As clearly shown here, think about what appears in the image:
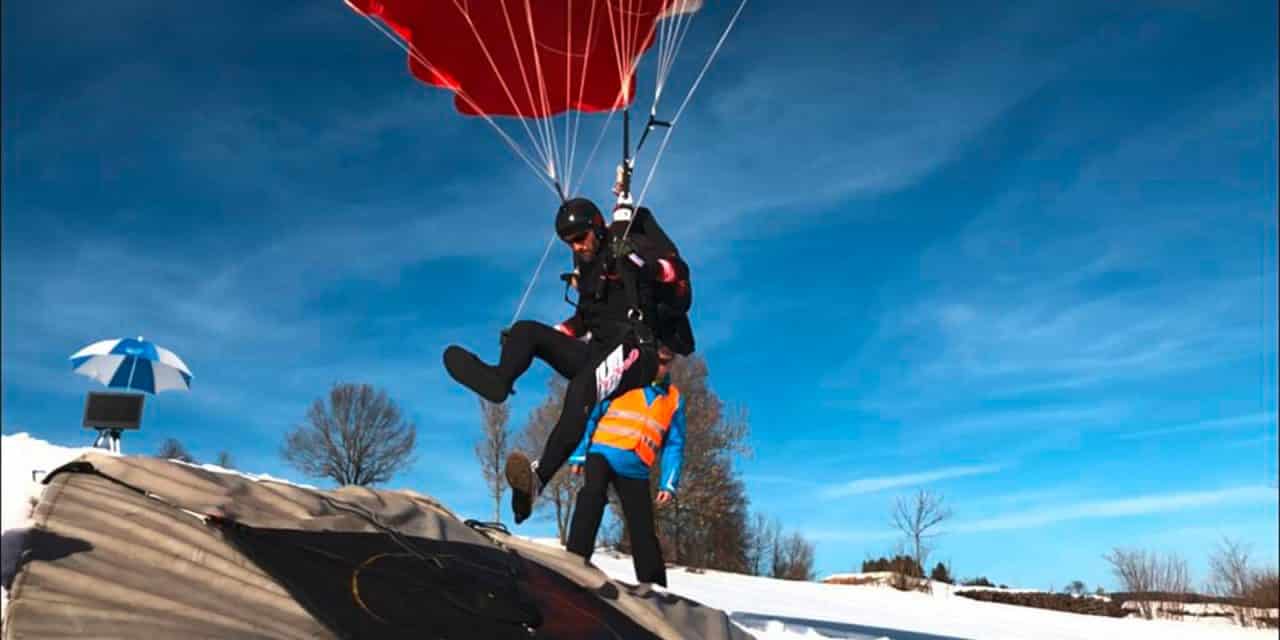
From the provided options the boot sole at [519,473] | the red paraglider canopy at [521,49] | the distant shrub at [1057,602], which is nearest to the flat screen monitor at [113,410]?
the boot sole at [519,473]

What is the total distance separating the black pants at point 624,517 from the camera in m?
3.68

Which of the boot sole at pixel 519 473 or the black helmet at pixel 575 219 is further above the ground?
the black helmet at pixel 575 219

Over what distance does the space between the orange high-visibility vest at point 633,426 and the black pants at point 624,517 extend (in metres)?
0.10

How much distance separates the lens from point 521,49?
688 centimetres

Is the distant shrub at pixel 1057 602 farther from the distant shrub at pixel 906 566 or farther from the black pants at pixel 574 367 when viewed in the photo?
the black pants at pixel 574 367

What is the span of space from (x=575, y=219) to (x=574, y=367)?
68 cm

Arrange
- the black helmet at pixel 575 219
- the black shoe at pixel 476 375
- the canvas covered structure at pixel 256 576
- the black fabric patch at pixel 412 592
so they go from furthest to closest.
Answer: the black helmet at pixel 575 219 → the black shoe at pixel 476 375 → the black fabric patch at pixel 412 592 → the canvas covered structure at pixel 256 576

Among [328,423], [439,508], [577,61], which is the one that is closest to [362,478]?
[328,423]

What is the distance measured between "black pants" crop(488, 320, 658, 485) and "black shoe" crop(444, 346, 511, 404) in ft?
0.16

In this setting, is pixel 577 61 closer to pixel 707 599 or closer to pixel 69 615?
pixel 707 599

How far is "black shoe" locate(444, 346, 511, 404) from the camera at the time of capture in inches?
140

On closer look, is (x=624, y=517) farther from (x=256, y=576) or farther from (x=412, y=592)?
(x=256, y=576)

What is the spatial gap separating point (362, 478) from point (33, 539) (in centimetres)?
1999

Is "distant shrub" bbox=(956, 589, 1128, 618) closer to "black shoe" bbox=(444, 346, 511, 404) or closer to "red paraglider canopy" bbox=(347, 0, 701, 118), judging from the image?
"red paraglider canopy" bbox=(347, 0, 701, 118)
